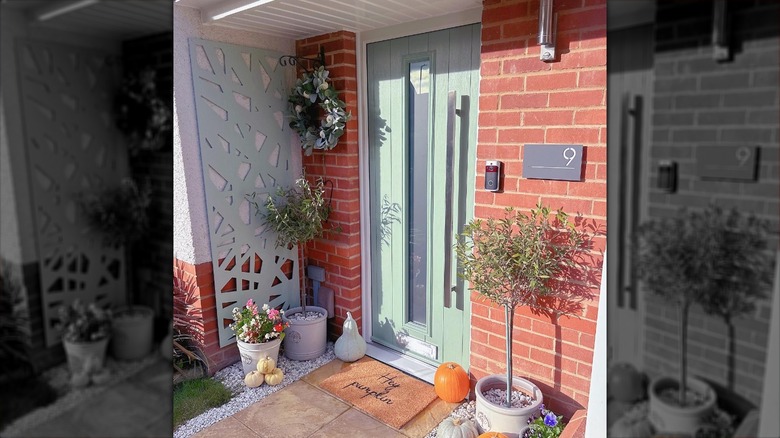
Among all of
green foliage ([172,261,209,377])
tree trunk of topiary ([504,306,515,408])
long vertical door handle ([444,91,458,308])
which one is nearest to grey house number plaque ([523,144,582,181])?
long vertical door handle ([444,91,458,308])

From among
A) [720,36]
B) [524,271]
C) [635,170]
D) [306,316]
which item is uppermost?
[720,36]

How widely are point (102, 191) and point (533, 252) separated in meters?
1.89

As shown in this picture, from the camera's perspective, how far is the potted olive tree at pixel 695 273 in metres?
0.48

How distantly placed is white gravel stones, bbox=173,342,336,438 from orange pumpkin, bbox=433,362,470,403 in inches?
37.4

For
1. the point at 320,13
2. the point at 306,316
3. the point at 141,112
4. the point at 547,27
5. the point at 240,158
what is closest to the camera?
the point at 141,112

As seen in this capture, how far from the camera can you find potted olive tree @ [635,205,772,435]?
0.48m

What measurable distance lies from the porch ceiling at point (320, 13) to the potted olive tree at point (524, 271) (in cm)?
123

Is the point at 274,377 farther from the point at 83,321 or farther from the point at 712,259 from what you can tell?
the point at 712,259

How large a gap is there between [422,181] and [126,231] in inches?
97.1

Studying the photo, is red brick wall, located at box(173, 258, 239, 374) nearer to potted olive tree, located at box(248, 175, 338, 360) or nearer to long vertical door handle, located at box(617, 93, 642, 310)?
potted olive tree, located at box(248, 175, 338, 360)

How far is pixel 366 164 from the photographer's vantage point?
3201mm

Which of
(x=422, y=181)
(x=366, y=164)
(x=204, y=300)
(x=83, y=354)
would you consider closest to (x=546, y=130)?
(x=422, y=181)

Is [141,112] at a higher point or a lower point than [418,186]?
higher

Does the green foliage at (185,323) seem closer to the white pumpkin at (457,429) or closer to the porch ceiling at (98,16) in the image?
the white pumpkin at (457,429)
